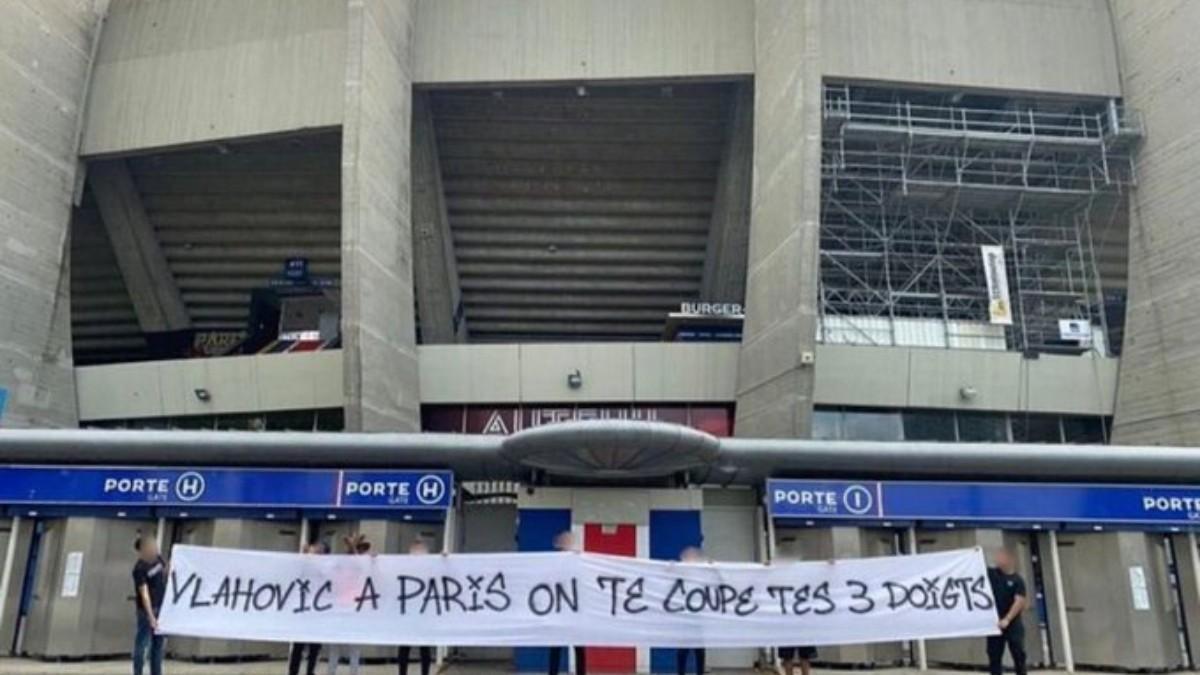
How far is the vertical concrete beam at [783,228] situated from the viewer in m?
17.2

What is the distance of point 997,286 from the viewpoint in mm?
20750

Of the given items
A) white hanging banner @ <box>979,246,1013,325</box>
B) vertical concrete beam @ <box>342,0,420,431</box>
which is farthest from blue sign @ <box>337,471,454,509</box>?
white hanging banner @ <box>979,246,1013,325</box>

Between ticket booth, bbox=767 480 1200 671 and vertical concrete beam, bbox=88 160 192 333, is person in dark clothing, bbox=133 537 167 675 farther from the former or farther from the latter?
→ vertical concrete beam, bbox=88 160 192 333

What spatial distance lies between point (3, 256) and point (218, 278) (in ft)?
21.5

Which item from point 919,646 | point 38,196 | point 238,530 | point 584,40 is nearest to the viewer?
point 919,646

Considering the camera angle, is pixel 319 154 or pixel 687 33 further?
pixel 319 154

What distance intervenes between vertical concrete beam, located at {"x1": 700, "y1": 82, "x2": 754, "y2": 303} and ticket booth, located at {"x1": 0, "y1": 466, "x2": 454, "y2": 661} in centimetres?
1351

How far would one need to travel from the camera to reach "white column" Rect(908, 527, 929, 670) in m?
11.4

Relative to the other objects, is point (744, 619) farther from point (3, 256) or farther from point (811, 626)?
point (3, 256)

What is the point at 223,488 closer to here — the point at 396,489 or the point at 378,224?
the point at 396,489

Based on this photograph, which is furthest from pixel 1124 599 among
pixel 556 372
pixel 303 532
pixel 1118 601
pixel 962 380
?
pixel 556 372

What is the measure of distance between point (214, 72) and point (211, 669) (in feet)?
55.3

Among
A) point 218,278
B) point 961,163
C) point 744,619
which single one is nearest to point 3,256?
point 218,278

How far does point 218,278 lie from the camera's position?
25250 millimetres
